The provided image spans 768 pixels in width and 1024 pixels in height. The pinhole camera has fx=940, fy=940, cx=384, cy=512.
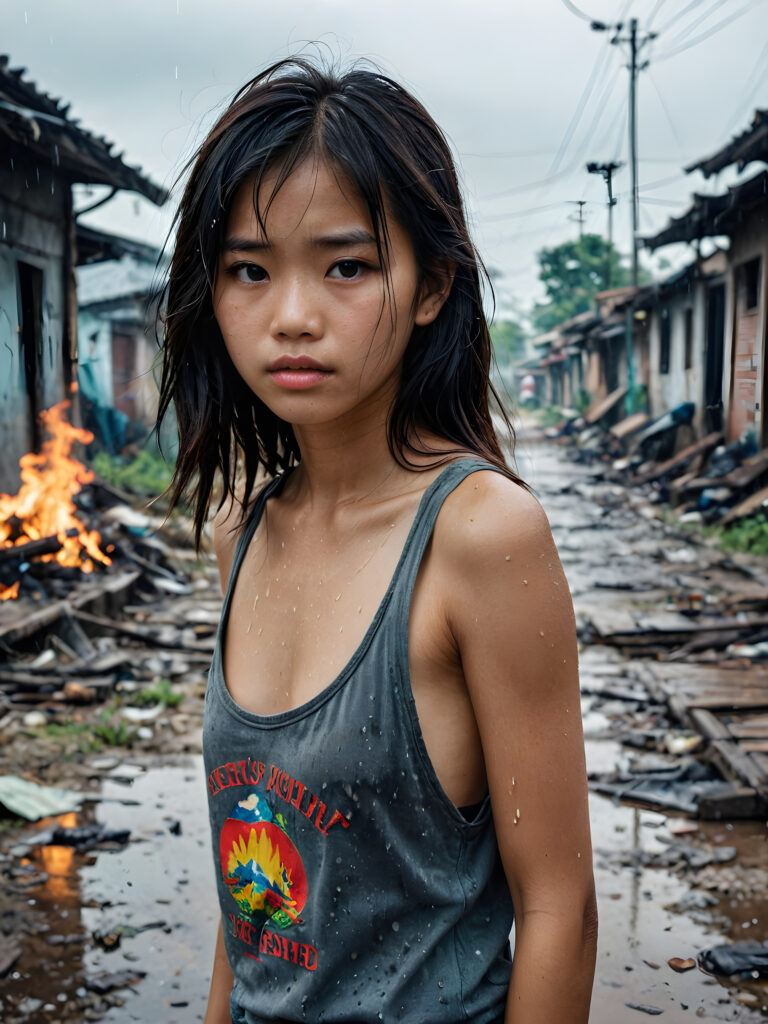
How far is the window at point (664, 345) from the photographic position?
8.84m

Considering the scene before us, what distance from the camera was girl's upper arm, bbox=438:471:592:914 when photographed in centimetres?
81

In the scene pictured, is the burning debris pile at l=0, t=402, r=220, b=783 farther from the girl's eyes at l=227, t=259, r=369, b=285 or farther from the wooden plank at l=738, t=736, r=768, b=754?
the girl's eyes at l=227, t=259, r=369, b=285

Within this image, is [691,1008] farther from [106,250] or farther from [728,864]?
[106,250]

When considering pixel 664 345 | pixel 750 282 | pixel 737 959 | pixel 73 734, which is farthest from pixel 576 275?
pixel 737 959

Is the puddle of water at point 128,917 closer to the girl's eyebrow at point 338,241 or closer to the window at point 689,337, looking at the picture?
the girl's eyebrow at point 338,241

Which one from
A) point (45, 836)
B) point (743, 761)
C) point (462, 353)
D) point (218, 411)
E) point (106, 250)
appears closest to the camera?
point (462, 353)

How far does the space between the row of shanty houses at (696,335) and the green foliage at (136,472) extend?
3774 millimetres

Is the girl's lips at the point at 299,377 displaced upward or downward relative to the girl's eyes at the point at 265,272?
downward

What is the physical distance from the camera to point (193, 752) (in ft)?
14.3

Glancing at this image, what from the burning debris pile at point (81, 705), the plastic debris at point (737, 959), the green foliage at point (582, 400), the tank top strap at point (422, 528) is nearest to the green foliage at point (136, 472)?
the burning debris pile at point (81, 705)

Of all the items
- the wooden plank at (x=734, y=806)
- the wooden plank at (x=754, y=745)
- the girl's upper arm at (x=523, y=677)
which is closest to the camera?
the girl's upper arm at (x=523, y=677)

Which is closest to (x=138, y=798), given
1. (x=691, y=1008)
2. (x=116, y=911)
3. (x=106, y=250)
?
(x=116, y=911)

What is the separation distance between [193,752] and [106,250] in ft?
12.9

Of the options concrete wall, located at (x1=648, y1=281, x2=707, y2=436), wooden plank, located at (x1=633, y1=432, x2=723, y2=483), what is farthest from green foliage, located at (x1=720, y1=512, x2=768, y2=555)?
concrete wall, located at (x1=648, y1=281, x2=707, y2=436)
